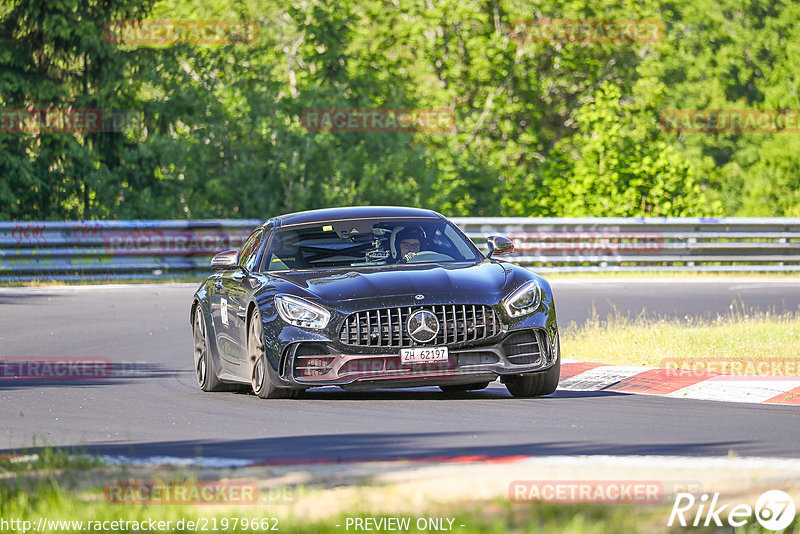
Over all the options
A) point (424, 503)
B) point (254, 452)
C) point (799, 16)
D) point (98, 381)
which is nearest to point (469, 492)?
point (424, 503)

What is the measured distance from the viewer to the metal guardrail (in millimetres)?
25797

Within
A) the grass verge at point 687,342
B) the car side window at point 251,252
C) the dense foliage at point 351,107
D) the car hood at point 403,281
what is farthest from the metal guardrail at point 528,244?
the car hood at point 403,281

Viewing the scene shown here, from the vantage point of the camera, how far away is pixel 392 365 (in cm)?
1036

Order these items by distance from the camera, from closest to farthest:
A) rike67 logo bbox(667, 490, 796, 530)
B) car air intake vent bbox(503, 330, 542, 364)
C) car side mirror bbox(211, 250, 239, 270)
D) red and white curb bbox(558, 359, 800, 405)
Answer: rike67 logo bbox(667, 490, 796, 530)
car air intake vent bbox(503, 330, 542, 364)
red and white curb bbox(558, 359, 800, 405)
car side mirror bbox(211, 250, 239, 270)

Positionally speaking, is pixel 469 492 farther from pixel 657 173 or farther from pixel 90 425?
pixel 657 173

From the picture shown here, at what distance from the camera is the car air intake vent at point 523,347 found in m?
10.6

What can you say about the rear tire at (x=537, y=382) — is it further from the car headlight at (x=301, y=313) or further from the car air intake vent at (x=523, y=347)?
the car headlight at (x=301, y=313)

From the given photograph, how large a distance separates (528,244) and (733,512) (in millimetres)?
22756

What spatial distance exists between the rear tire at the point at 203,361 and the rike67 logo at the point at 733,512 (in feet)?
22.2

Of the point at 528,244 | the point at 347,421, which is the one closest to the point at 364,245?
the point at 347,421

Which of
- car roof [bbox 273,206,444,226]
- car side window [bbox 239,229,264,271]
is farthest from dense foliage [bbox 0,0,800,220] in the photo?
car roof [bbox 273,206,444,226]

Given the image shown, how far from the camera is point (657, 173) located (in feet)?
114

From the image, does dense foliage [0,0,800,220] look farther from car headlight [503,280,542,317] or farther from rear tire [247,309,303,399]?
car headlight [503,280,542,317]

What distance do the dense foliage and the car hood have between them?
21587mm
